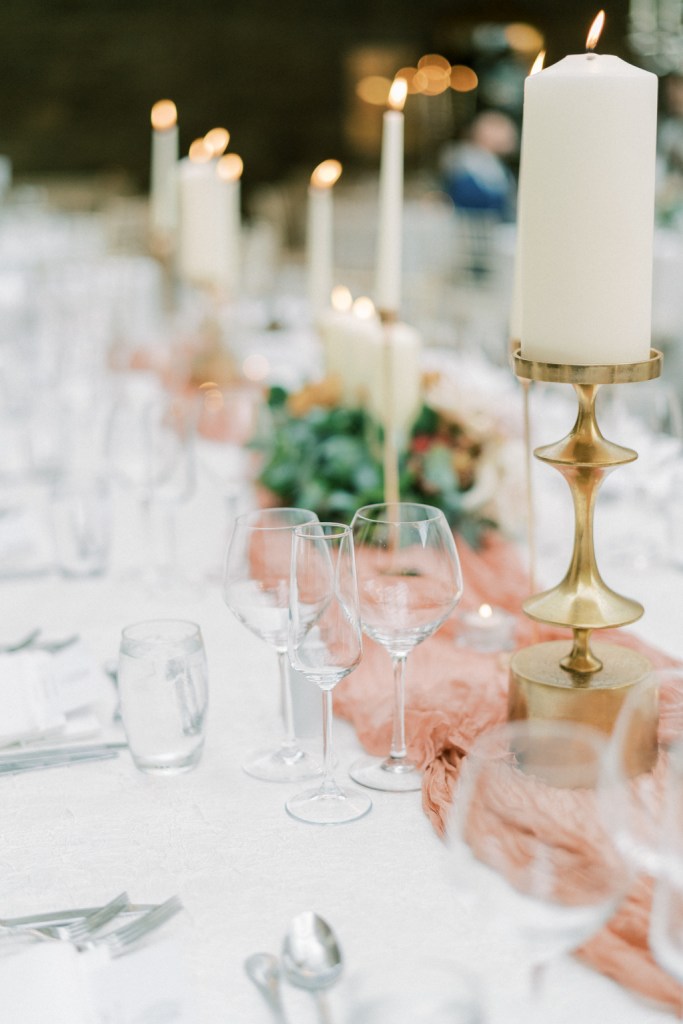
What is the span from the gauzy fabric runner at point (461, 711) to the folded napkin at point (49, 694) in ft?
0.91

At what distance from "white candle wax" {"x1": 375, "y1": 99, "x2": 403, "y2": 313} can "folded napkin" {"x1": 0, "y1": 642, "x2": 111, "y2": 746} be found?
0.59 metres

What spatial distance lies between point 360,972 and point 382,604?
1.37ft

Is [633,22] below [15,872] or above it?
above

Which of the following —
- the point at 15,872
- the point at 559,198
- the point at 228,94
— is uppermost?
the point at 228,94

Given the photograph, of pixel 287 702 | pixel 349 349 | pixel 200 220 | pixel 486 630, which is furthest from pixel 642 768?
pixel 200 220

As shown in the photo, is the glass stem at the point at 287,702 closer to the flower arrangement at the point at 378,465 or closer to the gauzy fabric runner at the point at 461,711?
the gauzy fabric runner at the point at 461,711

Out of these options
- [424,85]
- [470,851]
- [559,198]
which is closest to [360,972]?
[470,851]

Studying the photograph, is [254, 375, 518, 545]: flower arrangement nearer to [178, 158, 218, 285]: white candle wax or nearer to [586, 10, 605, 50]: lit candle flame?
[586, 10, 605, 50]: lit candle flame

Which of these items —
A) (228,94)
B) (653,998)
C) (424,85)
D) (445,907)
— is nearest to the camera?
(653,998)

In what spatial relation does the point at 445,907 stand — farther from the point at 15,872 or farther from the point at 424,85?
the point at 424,85

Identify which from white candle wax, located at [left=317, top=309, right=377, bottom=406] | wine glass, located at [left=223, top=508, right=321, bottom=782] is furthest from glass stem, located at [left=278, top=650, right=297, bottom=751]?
white candle wax, located at [left=317, top=309, right=377, bottom=406]

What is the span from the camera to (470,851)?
70 cm

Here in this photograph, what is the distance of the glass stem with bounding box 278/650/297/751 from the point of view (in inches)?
47.1

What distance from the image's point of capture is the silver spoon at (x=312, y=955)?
83 cm
